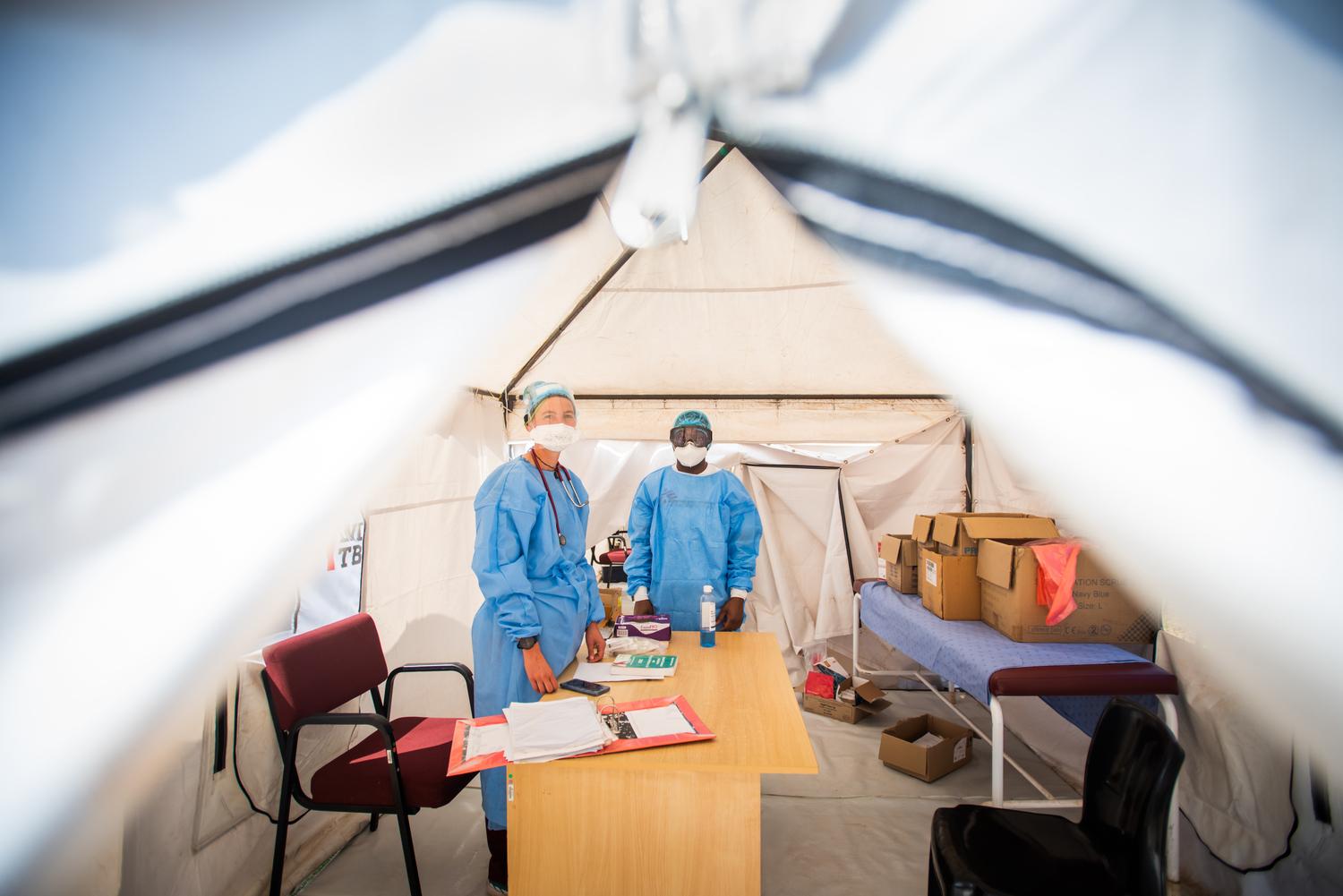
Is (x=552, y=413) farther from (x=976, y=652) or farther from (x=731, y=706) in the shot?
(x=976, y=652)

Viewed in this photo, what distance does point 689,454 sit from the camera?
2781mm

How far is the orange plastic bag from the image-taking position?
225 cm

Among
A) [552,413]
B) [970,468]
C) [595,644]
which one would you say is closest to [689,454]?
[552,413]

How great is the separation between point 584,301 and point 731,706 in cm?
209

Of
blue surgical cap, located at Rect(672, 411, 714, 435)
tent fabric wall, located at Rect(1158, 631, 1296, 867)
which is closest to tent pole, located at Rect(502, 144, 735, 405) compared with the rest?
blue surgical cap, located at Rect(672, 411, 714, 435)

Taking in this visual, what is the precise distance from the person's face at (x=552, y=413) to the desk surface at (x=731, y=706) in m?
0.87

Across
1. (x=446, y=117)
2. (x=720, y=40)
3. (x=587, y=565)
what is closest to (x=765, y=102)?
(x=720, y=40)

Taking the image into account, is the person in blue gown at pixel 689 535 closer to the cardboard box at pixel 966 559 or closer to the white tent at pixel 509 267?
the cardboard box at pixel 966 559

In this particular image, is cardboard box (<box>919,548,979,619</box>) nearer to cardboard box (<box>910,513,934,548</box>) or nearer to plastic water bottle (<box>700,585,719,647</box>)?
cardboard box (<box>910,513,934,548</box>)

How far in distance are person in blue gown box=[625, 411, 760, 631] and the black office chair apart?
1.32 metres

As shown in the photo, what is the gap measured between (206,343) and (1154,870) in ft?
6.93

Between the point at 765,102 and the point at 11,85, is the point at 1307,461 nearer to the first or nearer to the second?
the point at 765,102

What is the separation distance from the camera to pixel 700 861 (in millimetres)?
1329

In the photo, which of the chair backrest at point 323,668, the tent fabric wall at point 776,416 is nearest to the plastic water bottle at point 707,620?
the chair backrest at point 323,668
